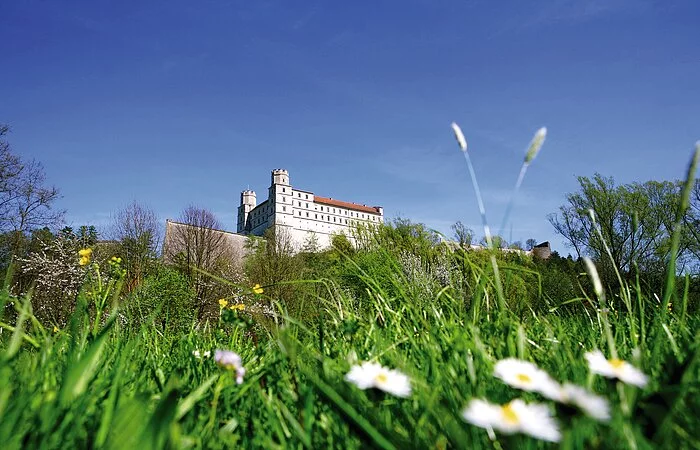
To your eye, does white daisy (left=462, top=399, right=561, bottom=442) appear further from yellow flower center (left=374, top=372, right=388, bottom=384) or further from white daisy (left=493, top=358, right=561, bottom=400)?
yellow flower center (left=374, top=372, right=388, bottom=384)

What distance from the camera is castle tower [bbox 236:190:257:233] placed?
91875 mm

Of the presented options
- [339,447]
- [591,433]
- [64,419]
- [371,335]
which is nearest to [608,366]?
[591,433]

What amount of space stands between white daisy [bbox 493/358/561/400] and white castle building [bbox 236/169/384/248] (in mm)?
74092

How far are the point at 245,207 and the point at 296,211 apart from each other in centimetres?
1449

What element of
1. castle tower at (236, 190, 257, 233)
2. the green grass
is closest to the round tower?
castle tower at (236, 190, 257, 233)

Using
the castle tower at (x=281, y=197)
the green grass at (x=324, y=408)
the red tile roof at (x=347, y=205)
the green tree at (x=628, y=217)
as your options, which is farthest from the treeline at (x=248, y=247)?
the red tile roof at (x=347, y=205)

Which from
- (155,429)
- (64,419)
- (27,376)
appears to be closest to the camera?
(155,429)

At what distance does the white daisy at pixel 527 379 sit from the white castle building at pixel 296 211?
2917 inches

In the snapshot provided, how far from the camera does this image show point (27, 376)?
1181mm

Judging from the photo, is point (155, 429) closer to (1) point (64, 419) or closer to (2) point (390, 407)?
(1) point (64, 419)

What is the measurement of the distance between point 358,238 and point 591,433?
29042 mm

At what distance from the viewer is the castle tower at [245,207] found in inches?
3617

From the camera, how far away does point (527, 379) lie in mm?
719

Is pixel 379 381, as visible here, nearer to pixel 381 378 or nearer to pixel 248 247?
pixel 381 378
